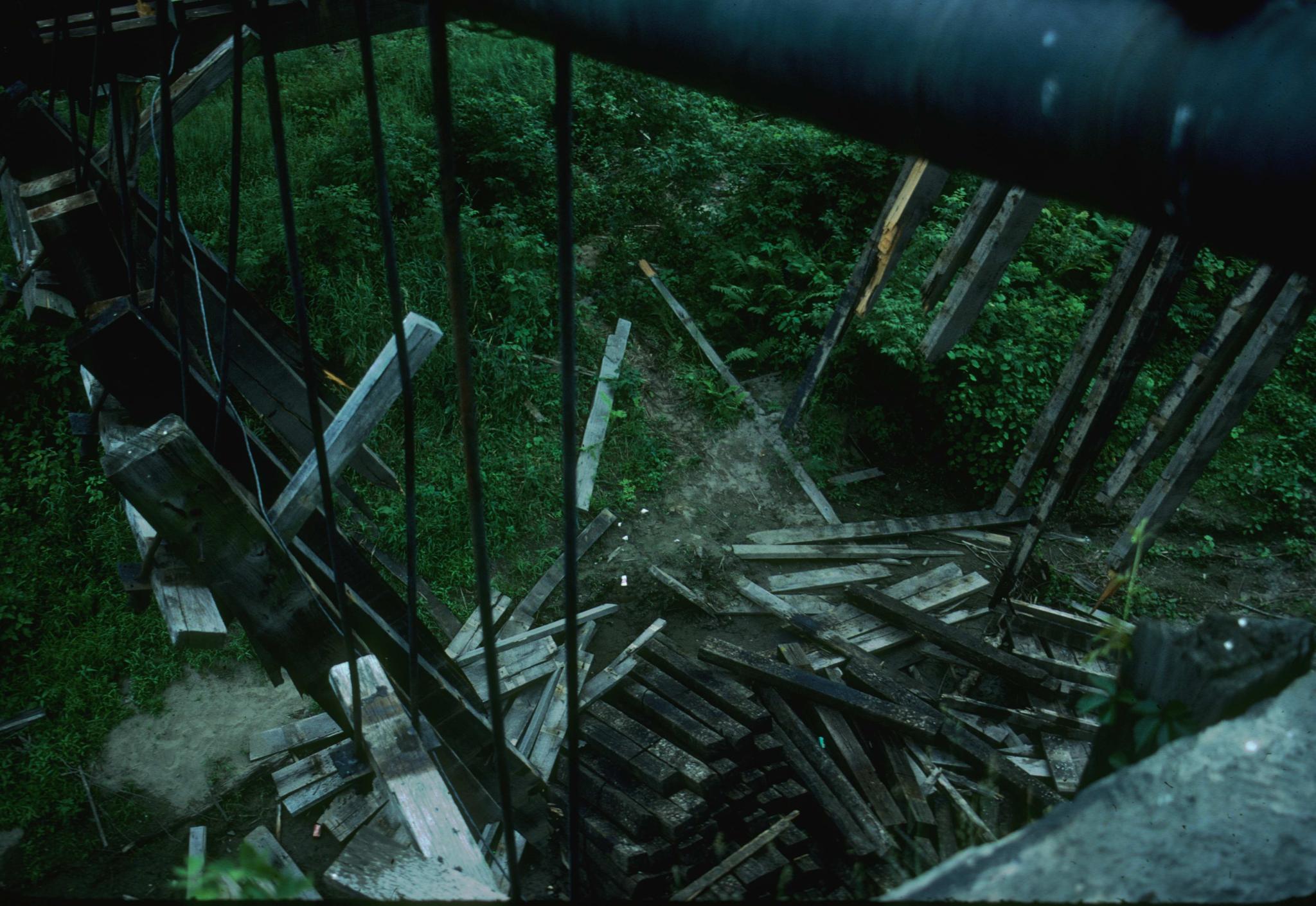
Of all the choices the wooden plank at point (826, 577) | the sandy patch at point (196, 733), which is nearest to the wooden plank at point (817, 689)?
the wooden plank at point (826, 577)

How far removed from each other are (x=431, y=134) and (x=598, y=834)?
895cm

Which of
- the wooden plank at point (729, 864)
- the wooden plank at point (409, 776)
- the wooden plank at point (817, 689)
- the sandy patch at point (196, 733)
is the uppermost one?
the wooden plank at point (409, 776)

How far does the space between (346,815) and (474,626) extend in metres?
1.77

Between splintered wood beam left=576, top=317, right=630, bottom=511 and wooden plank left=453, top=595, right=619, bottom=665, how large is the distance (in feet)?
3.71

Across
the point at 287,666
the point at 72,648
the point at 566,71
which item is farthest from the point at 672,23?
the point at 72,648

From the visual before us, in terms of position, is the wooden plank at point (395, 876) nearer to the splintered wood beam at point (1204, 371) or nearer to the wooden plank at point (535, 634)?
the wooden plank at point (535, 634)

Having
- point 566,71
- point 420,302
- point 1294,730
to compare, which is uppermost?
point 566,71

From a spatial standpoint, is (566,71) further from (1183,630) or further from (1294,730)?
(1294,730)

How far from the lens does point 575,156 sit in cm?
1163

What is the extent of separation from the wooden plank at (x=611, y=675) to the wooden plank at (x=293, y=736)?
171 centimetres

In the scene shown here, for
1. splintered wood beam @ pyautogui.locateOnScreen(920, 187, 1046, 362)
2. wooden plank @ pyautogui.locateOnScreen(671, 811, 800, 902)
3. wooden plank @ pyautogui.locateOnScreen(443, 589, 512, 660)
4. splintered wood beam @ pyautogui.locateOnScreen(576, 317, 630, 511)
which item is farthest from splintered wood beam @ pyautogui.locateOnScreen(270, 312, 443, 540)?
splintered wood beam @ pyautogui.locateOnScreen(920, 187, 1046, 362)

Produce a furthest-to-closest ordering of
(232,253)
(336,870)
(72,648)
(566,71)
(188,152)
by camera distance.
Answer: (188,152) < (72,648) < (232,253) < (336,870) < (566,71)

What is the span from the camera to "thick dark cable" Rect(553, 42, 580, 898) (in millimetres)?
1141

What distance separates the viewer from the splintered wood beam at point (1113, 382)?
6.05m
